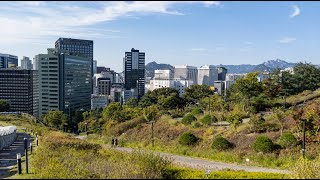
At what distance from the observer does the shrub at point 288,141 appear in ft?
57.3

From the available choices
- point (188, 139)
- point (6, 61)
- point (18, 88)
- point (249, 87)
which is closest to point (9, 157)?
point (188, 139)

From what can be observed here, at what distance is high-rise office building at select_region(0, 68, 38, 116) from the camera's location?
9181cm

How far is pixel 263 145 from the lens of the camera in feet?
57.3

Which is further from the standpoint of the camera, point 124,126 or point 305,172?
point 124,126

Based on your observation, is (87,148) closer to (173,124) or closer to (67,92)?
(173,124)

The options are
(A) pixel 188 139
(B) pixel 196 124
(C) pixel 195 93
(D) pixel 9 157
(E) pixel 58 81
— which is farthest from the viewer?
(E) pixel 58 81

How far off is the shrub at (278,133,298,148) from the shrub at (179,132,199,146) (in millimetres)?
4936

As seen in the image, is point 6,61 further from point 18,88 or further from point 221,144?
point 221,144

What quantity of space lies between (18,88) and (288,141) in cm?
8619

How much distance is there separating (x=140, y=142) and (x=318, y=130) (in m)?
10.8

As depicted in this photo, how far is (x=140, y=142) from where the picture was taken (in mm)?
23422

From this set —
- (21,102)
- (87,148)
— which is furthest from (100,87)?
(87,148)

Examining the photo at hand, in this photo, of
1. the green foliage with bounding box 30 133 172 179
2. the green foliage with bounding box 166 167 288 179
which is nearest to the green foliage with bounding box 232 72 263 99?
the green foliage with bounding box 166 167 288 179

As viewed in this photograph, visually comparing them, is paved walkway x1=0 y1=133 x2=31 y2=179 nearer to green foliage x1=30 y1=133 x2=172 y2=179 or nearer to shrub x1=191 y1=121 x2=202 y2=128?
green foliage x1=30 y1=133 x2=172 y2=179
